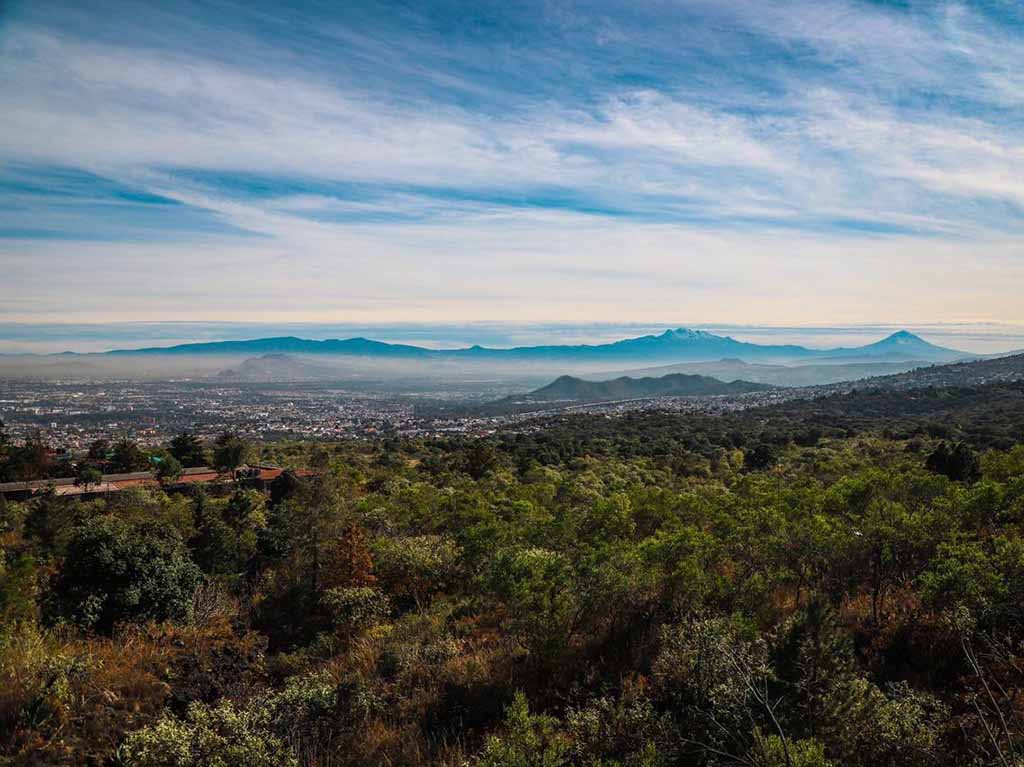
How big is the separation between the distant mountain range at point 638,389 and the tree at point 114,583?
153 metres

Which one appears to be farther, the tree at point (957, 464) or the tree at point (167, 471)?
the tree at point (167, 471)

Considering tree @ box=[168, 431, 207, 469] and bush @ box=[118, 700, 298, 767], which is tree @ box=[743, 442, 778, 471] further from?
bush @ box=[118, 700, 298, 767]

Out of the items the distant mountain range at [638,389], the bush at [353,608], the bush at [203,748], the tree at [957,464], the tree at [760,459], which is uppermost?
the tree at [957,464]

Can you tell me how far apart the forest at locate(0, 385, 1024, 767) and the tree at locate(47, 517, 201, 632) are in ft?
0.14

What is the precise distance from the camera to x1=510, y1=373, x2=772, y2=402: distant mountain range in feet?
558

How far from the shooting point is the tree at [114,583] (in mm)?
10648

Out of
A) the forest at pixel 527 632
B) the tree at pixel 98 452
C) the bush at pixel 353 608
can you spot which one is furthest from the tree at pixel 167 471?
the bush at pixel 353 608

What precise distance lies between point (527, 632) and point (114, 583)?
8262 mm

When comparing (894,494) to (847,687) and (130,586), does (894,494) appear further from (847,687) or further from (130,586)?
(130,586)

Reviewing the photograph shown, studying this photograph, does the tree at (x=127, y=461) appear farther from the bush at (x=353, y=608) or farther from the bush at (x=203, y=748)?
the bush at (x=203, y=748)

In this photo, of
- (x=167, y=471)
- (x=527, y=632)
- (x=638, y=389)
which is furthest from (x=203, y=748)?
(x=638, y=389)

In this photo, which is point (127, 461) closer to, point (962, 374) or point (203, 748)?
point (203, 748)

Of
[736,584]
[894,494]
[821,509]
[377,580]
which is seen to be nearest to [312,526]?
[377,580]

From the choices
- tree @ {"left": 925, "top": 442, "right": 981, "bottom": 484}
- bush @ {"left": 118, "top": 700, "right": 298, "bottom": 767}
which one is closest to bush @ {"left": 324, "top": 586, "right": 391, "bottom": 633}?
bush @ {"left": 118, "top": 700, "right": 298, "bottom": 767}
